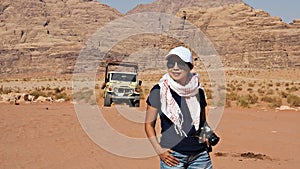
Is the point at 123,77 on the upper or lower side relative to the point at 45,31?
lower

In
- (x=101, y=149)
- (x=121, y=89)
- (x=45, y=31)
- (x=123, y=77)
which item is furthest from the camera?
(x=45, y=31)

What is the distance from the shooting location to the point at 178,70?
13.6 feet

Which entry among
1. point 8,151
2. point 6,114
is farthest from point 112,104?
point 8,151

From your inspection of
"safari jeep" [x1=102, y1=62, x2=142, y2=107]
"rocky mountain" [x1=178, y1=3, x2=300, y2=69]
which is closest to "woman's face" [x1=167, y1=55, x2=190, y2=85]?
"safari jeep" [x1=102, y1=62, x2=142, y2=107]

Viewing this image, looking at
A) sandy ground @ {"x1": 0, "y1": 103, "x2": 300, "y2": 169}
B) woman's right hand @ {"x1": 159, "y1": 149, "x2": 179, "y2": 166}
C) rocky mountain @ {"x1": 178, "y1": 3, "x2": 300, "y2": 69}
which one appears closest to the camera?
woman's right hand @ {"x1": 159, "y1": 149, "x2": 179, "y2": 166}

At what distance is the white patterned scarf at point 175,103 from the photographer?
4086 mm

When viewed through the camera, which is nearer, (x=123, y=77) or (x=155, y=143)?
(x=155, y=143)

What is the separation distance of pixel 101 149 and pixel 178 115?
19.1 ft

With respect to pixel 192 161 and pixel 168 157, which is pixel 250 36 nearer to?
pixel 192 161

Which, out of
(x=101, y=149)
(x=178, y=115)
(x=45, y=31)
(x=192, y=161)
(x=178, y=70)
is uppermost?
(x=45, y=31)

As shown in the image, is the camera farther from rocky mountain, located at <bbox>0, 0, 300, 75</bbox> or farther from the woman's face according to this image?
rocky mountain, located at <bbox>0, 0, 300, 75</bbox>

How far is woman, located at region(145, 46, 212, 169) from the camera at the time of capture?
4.09 m

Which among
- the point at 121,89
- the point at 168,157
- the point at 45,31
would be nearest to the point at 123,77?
the point at 121,89

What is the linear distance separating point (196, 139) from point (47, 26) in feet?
504
